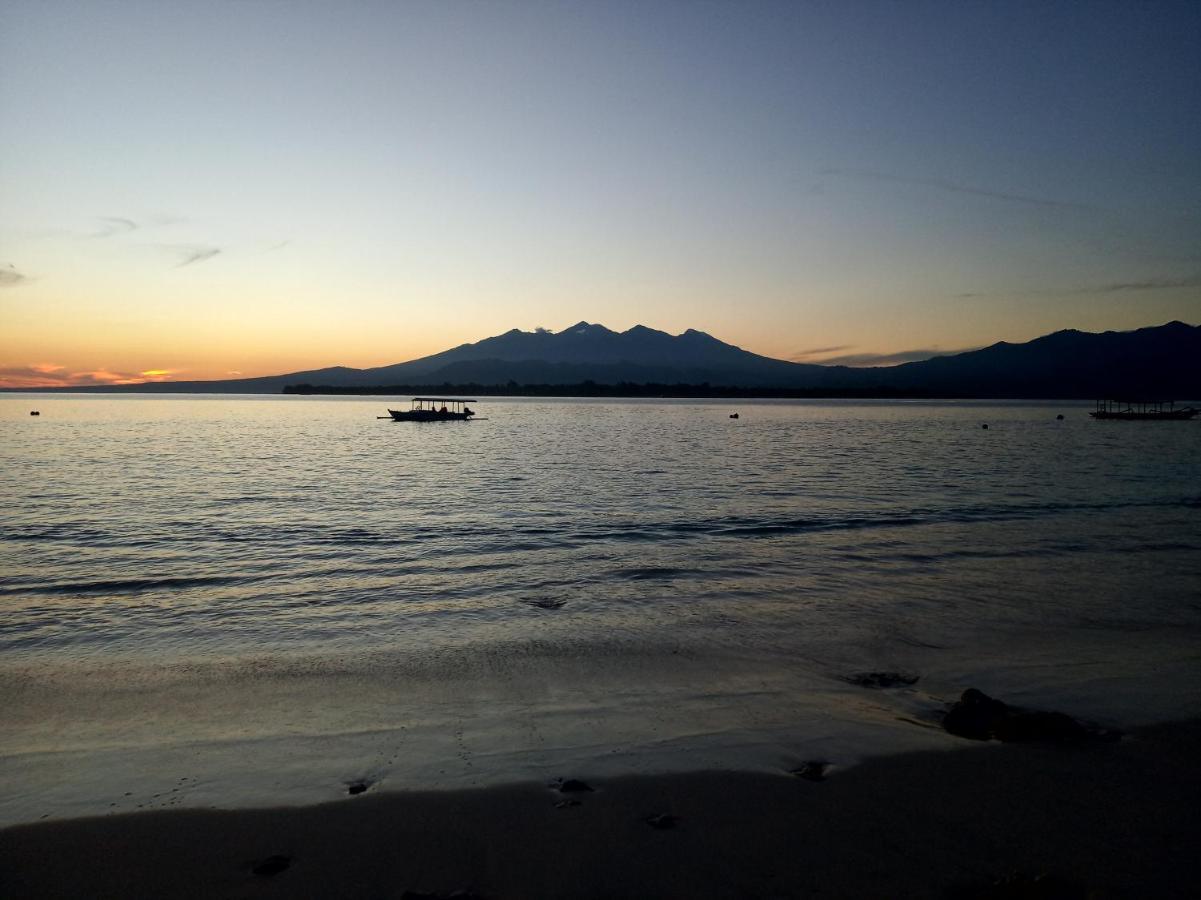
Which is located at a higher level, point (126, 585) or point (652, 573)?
point (126, 585)

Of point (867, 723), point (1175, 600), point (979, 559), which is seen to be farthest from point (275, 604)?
point (1175, 600)

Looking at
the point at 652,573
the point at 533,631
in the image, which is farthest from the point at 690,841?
the point at 652,573

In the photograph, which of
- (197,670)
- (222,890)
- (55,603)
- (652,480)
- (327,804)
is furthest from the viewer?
(652,480)

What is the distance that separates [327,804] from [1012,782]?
21.9ft

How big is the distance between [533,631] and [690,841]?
6.91 m

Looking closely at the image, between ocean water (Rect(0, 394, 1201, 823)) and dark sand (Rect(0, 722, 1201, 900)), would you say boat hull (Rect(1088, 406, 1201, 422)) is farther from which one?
dark sand (Rect(0, 722, 1201, 900))

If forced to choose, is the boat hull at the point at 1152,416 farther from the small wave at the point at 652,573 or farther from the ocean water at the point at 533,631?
the small wave at the point at 652,573

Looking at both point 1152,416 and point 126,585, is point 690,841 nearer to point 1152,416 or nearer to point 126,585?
point 126,585

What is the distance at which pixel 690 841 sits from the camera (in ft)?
19.5

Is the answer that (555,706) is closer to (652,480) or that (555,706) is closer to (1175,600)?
(1175,600)

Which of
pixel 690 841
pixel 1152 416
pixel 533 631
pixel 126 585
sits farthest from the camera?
pixel 1152 416

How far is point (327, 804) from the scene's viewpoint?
6.61 metres

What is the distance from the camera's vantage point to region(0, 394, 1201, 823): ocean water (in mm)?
7867

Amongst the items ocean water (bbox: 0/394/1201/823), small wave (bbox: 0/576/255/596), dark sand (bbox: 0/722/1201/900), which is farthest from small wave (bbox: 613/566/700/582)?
dark sand (bbox: 0/722/1201/900)
